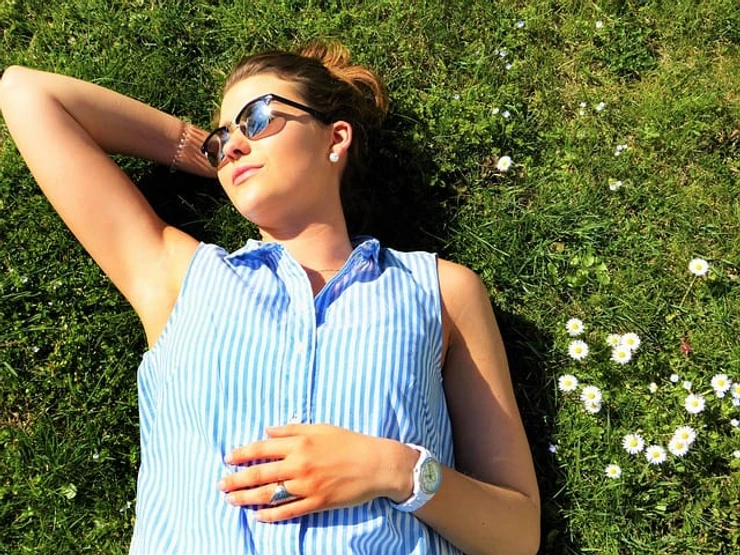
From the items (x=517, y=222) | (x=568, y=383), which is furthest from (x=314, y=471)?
(x=517, y=222)

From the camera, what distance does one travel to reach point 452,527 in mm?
3141

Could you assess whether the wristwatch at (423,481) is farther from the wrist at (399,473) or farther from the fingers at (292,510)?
the fingers at (292,510)

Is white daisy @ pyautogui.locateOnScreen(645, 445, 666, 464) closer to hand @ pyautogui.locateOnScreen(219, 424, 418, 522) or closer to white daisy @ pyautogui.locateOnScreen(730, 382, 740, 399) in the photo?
white daisy @ pyautogui.locateOnScreen(730, 382, 740, 399)

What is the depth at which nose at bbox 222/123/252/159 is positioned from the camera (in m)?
3.42

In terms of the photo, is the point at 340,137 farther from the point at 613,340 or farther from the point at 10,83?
the point at 613,340

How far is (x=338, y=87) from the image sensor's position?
148 inches

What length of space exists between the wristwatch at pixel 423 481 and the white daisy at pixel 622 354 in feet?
4.91

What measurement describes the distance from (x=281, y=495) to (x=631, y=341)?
7.10ft

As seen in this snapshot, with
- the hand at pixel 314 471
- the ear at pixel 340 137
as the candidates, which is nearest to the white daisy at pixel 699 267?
the ear at pixel 340 137

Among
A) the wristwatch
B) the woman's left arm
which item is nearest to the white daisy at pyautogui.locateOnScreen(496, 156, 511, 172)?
the woman's left arm

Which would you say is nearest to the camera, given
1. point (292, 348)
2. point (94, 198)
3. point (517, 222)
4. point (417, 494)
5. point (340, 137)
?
point (417, 494)

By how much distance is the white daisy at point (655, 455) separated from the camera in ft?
12.6

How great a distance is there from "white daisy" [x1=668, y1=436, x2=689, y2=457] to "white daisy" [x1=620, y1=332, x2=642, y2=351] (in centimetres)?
51

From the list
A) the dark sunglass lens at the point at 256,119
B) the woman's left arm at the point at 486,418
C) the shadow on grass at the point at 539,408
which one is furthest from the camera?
the shadow on grass at the point at 539,408
